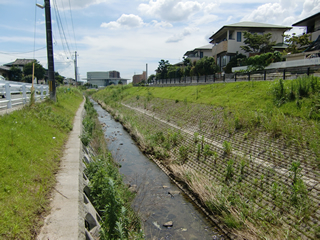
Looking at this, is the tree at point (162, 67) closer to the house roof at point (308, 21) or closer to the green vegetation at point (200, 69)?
the green vegetation at point (200, 69)

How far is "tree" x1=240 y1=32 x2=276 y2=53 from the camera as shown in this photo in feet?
104

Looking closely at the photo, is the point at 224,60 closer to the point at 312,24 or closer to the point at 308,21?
the point at 308,21

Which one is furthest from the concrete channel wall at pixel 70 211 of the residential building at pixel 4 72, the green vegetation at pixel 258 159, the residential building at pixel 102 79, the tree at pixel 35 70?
the residential building at pixel 102 79

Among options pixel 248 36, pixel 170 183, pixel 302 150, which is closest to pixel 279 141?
pixel 302 150

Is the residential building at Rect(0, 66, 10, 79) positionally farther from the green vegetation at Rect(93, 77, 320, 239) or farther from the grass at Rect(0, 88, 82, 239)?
the grass at Rect(0, 88, 82, 239)

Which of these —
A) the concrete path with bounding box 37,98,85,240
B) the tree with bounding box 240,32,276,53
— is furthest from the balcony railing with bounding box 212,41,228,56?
the concrete path with bounding box 37,98,85,240

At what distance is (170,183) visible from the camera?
32.3ft

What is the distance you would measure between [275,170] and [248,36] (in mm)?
29171

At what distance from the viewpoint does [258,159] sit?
8227mm

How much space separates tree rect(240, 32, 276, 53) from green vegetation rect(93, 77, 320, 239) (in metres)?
20.5

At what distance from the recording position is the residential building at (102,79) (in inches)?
5904

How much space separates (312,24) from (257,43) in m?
7.57

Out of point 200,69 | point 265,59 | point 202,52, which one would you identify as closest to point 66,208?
point 265,59

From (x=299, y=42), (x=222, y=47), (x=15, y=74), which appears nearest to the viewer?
(x=299, y=42)
